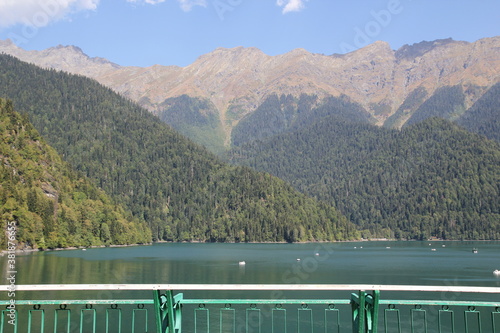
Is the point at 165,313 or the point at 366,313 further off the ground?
the point at 165,313

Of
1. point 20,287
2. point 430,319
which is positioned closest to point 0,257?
point 430,319

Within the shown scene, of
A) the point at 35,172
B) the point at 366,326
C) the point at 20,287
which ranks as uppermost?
the point at 35,172

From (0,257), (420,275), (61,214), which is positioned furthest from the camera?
(61,214)

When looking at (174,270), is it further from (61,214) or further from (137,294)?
(61,214)

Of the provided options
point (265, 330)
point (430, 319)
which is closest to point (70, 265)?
point (265, 330)

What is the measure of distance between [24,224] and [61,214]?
106 ft

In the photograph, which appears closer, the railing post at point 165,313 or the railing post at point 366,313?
the railing post at point 366,313

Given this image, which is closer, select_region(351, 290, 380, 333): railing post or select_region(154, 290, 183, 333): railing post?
select_region(351, 290, 380, 333): railing post

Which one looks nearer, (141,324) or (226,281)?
(141,324)

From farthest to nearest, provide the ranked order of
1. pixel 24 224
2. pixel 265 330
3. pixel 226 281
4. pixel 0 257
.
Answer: pixel 24 224 < pixel 0 257 < pixel 226 281 < pixel 265 330

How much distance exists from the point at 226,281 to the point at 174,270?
2586 cm

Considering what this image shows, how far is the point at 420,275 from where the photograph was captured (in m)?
112

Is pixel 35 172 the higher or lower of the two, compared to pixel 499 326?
higher

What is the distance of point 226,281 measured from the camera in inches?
3750
